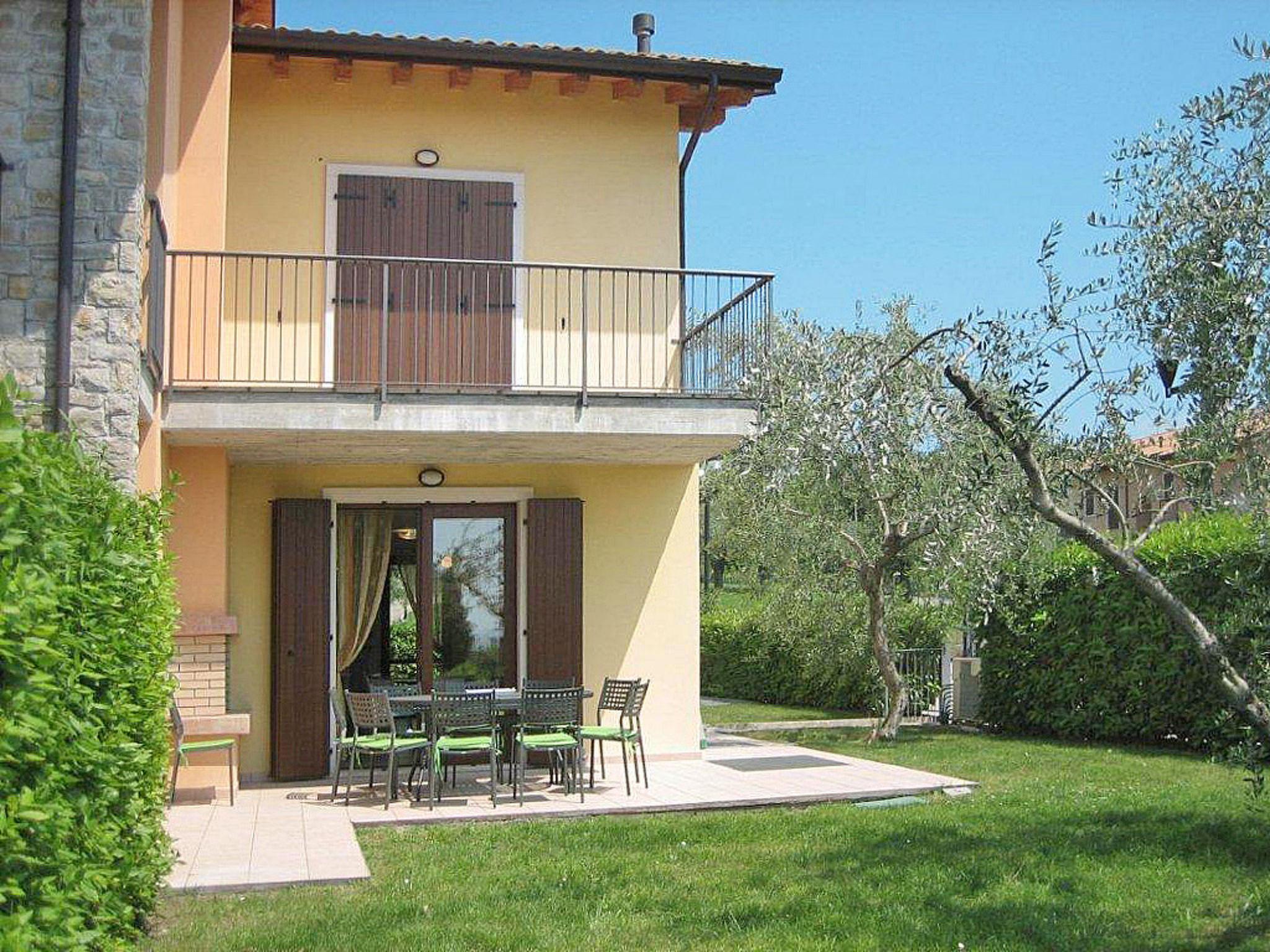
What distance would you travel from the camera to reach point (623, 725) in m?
11.0

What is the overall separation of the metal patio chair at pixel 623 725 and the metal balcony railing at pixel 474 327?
7.95 feet

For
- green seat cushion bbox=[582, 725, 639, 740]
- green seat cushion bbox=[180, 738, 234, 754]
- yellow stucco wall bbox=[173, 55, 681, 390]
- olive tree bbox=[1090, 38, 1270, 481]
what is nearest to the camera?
olive tree bbox=[1090, 38, 1270, 481]

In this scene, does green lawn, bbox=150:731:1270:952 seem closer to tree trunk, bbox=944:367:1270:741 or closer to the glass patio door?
tree trunk, bbox=944:367:1270:741

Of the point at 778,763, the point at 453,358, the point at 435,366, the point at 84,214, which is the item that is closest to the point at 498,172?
the point at 453,358

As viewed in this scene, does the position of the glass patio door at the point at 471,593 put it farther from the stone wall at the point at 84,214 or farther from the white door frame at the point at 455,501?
the stone wall at the point at 84,214

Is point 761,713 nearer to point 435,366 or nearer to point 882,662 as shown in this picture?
point 882,662

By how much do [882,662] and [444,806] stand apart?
5.87m

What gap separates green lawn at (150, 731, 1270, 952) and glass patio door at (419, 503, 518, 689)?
10.7 ft

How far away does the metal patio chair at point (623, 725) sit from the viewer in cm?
1038

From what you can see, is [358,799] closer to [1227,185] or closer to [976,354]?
[976,354]

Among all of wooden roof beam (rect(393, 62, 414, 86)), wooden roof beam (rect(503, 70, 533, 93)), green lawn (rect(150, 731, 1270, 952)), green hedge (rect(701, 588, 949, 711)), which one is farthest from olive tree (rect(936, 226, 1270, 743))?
green hedge (rect(701, 588, 949, 711))

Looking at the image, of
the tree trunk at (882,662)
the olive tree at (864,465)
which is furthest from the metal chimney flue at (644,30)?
the tree trunk at (882,662)

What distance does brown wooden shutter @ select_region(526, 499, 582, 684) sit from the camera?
1202 cm

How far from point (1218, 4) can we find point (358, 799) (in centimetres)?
782
